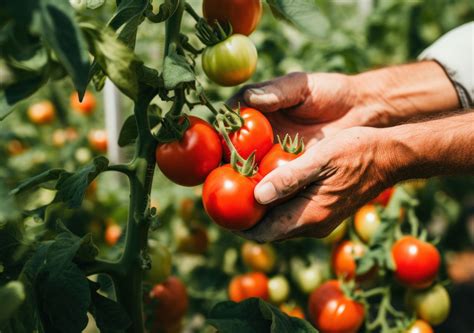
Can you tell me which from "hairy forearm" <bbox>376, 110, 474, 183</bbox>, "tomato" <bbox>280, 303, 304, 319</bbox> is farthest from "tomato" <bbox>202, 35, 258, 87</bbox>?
"tomato" <bbox>280, 303, 304, 319</bbox>

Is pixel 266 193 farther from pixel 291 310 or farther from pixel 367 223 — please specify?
pixel 291 310

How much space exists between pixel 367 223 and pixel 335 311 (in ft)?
1.12

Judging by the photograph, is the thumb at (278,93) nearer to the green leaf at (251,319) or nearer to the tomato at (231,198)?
the tomato at (231,198)

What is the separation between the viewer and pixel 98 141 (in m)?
2.82

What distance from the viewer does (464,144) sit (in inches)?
61.3

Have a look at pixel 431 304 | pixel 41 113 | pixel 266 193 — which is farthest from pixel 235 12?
pixel 41 113

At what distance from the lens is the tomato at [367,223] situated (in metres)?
1.88

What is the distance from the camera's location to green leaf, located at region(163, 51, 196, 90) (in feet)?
3.32

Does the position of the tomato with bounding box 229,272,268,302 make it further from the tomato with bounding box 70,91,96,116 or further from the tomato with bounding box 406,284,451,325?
the tomato with bounding box 70,91,96,116

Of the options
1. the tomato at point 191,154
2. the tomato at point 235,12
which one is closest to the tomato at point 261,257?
the tomato at point 191,154

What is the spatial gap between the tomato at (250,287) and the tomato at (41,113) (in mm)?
1608

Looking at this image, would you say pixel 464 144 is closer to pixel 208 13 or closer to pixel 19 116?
pixel 208 13

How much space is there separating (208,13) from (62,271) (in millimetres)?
594

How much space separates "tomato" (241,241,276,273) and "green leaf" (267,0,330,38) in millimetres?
1206
